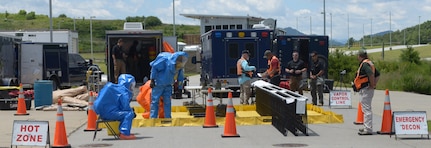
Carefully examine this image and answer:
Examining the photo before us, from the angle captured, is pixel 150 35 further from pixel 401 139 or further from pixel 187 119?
pixel 401 139

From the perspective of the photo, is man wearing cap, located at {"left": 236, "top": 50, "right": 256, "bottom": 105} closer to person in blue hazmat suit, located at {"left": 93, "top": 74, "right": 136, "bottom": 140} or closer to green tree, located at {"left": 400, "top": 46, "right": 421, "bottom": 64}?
person in blue hazmat suit, located at {"left": 93, "top": 74, "right": 136, "bottom": 140}

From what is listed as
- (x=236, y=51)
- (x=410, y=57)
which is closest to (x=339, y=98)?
(x=236, y=51)

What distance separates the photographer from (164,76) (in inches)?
643

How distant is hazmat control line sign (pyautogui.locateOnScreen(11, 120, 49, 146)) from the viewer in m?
12.0

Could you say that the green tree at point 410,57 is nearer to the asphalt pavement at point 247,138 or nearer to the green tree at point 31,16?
the asphalt pavement at point 247,138

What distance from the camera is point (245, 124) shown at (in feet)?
53.9

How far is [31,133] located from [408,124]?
6.70 metres

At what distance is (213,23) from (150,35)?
43092 millimetres

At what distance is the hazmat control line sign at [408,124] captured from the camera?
13.3 m

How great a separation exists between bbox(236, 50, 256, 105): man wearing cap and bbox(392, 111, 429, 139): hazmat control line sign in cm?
708

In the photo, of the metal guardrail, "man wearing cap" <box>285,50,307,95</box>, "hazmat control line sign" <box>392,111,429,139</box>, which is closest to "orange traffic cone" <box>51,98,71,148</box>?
the metal guardrail

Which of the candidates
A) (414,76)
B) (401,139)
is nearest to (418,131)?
(401,139)

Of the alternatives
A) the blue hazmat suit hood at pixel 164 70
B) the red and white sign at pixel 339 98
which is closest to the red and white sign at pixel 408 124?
the blue hazmat suit hood at pixel 164 70

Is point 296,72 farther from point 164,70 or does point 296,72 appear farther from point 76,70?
point 76,70
